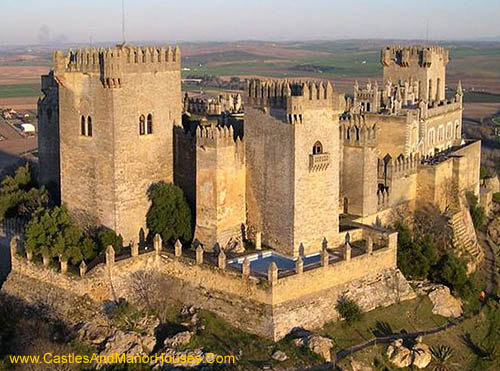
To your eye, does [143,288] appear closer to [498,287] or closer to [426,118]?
[498,287]

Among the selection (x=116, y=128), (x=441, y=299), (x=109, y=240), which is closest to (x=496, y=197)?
(x=441, y=299)

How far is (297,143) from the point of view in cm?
2766

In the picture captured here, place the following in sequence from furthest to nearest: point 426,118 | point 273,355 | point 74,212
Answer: point 426,118 < point 74,212 < point 273,355

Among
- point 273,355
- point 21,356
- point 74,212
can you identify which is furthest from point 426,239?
point 21,356

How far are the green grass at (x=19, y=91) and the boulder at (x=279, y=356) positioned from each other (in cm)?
11615

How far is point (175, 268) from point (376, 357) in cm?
746

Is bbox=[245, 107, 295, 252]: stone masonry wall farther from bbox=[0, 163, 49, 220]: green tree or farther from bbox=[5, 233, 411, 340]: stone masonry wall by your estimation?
bbox=[0, 163, 49, 220]: green tree

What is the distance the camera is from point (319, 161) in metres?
28.2

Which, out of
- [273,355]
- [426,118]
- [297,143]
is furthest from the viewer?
[426,118]

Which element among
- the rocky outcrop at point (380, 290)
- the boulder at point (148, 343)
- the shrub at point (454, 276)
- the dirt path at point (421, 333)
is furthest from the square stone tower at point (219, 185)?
the shrub at point (454, 276)

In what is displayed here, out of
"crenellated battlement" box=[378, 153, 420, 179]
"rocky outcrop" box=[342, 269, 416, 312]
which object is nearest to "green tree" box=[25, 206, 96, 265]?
"rocky outcrop" box=[342, 269, 416, 312]

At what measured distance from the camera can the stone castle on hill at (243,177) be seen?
2659 centimetres

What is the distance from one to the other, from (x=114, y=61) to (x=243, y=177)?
6.28m

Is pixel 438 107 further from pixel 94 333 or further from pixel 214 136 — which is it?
pixel 94 333
